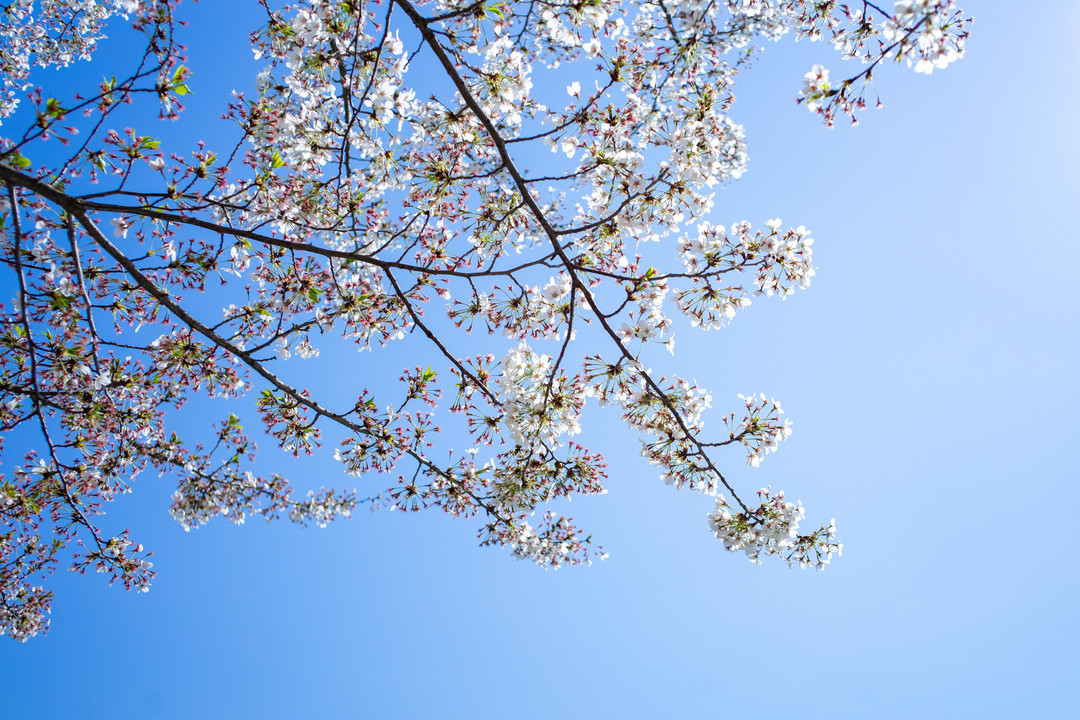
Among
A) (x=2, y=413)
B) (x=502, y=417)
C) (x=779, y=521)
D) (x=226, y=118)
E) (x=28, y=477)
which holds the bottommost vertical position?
(x=779, y=521)

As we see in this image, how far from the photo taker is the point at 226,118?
15.1 ft

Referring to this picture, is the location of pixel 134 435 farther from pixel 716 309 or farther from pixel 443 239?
pixel 716 309

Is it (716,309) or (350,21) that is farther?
(716,309)

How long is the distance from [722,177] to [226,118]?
424cm

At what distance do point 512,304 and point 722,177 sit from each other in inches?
86.6

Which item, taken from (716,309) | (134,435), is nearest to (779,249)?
(716,309)

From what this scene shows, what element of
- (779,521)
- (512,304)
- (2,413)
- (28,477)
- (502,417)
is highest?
(2,413)

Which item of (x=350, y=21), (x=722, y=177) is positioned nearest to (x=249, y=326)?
(x=350, y=21)

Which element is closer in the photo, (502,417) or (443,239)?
(502,417)

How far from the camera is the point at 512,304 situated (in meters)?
5.14

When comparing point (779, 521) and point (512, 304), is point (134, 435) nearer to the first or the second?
point (512, 304)

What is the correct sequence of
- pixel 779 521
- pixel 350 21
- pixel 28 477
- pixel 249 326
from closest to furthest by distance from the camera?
pixel 350 21, pixel 779 521, pixel 249 326, pixel 28 477

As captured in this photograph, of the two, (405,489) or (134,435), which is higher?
(134,435)

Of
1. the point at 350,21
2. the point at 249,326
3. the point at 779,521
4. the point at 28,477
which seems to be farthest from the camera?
the point at 28,477
